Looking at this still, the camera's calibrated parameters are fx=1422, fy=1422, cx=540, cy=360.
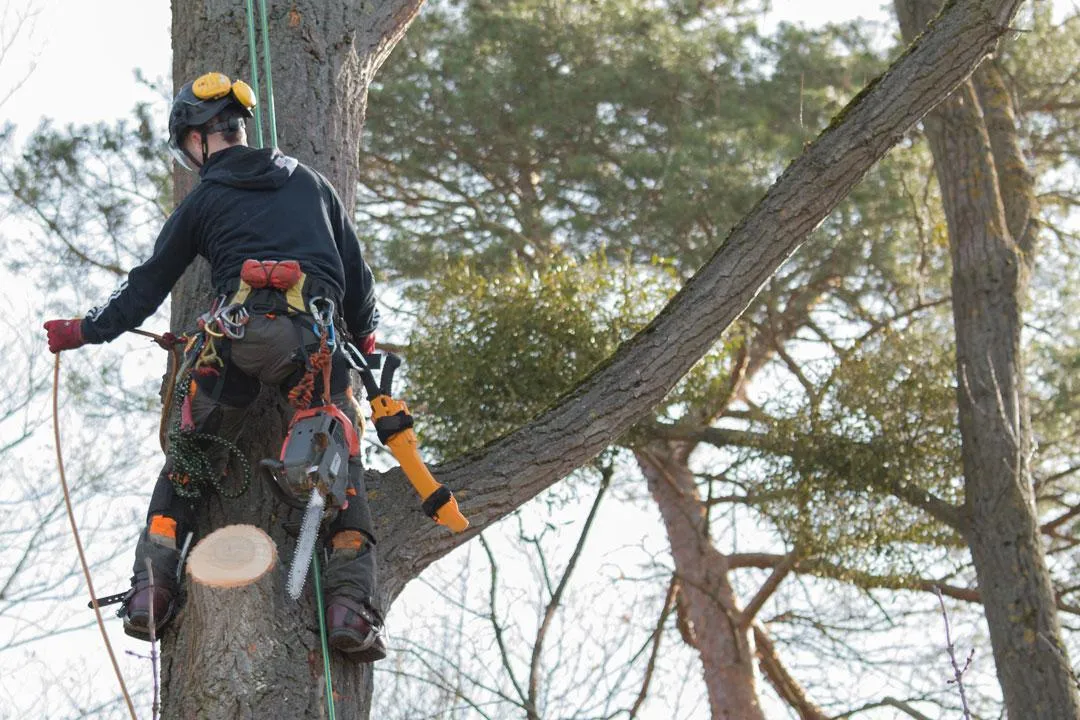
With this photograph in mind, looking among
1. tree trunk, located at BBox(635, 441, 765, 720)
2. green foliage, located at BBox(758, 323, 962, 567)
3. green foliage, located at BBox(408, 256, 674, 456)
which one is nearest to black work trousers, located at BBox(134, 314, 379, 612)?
green foliage, located at BBox(408, 256, 674, 456)

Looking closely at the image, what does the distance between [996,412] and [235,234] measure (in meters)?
4.22

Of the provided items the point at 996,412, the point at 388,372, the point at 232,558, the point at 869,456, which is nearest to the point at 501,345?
the point at 869,456

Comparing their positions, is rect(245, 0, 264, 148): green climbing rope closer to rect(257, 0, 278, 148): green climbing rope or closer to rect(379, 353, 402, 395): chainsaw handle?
rect(257, 0, 278, 148): green climbing rope

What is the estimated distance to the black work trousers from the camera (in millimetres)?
3309

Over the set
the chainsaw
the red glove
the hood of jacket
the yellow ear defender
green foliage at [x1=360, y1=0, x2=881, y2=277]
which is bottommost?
the chainsaw

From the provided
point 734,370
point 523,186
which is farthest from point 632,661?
point 523,186

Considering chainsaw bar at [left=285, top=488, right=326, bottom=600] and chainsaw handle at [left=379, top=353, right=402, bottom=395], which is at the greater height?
chainsaw handle at [left=379, top=353, right=402, bottom=395]

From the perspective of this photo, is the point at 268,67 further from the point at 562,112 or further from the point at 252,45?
the point at 562,112

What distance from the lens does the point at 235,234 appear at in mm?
3482

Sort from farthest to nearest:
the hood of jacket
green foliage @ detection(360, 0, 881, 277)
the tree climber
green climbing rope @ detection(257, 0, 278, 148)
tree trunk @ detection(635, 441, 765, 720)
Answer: green foliage @ detection(360, 0, 881, 277)
tree trunk @ detection(635, 441, 765, 720)
green climbing rope @ detection(257, 0, 278, 148)
the hood of jacket
the tree climber

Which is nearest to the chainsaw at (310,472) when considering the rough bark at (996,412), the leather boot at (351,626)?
the leather boot at (351,626)

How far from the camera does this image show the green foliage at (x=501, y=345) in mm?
6219

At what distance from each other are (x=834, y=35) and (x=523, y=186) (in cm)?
245

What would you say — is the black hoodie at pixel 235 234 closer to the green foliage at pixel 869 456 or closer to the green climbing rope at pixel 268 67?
the green climbing rope at pixel 268 67
